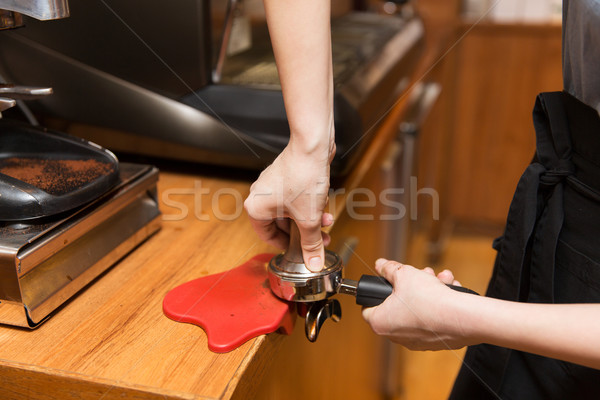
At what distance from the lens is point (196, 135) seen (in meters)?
0.80

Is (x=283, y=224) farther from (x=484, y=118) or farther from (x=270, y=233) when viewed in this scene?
(x=484, y=118)

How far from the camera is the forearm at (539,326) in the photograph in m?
0.44

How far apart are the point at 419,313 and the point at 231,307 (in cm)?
18

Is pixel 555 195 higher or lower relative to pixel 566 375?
higher

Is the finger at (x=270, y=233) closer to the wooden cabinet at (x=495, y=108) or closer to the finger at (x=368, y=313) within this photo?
the finger at (x=368, y=313)

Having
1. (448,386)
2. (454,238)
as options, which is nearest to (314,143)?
(448,386)

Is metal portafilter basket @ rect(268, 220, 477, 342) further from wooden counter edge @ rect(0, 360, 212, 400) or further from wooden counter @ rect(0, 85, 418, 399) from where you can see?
wooden counter edge @ rect(0, 360, 212, 400)

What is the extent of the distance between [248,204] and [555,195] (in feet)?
1.16

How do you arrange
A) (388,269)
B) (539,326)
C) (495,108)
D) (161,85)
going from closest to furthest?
1. (539,326)
2. (388,269)
3. (161,85)
4. (495,108)

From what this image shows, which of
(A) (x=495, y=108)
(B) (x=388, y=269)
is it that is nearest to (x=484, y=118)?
(A) (x=495, y=108)

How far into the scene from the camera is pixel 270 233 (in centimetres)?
56

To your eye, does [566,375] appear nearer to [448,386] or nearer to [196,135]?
[196,135]

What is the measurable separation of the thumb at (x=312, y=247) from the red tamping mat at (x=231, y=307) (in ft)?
0.17

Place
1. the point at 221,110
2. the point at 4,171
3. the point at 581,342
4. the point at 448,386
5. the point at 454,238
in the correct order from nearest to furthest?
the point at 581,342
the point at 4,171
the point at 221,110
the point at 448,386
the point at 454,238
